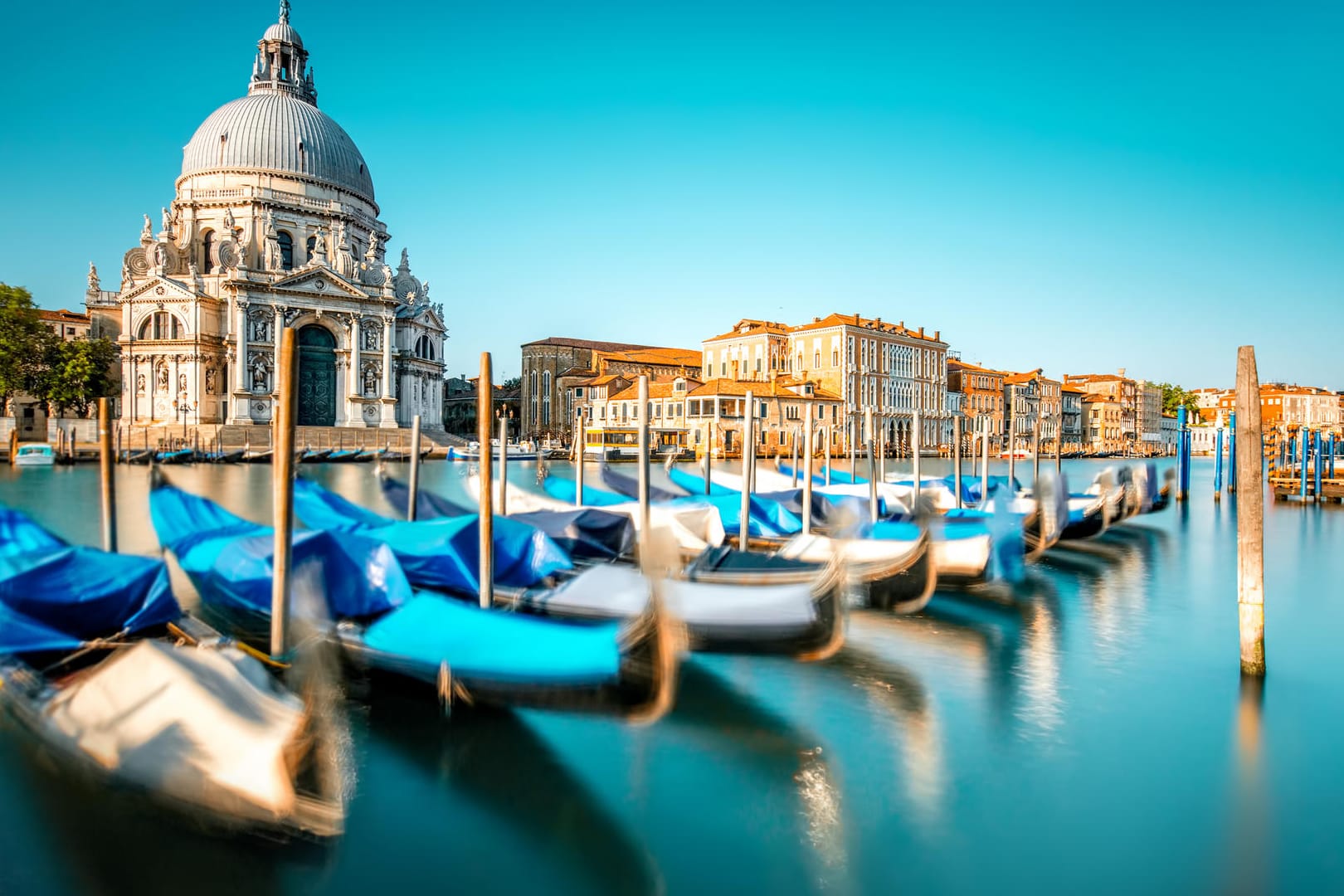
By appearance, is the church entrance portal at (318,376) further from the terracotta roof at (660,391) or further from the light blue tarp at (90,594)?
the light blue tarp at (90,594)

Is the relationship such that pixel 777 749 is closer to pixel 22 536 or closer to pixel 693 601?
pixel 693 601

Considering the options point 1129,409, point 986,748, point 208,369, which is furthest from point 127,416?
point 1129,409

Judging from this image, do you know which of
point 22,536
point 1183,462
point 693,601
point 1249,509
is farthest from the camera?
point 1183,462

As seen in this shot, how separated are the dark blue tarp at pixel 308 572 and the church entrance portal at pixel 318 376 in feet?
79.8

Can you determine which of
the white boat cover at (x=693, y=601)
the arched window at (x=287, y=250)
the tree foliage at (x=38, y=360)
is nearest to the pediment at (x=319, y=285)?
the arched window at (x=287, y=250)

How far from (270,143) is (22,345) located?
11542mm

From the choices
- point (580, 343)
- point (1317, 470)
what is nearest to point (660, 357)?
point (580, 343)

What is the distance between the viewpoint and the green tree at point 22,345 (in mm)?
23594

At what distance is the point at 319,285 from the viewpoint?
28.9m

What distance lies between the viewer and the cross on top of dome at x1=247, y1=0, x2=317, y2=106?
34.6 meters

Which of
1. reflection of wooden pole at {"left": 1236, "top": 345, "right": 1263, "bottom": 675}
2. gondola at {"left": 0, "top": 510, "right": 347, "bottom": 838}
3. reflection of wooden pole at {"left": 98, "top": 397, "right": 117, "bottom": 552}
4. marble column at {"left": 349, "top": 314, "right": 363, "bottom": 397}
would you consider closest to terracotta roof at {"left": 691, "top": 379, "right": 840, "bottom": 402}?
marble column at {"left": 349, "top": 314, "right": 363, "bottom": 397}

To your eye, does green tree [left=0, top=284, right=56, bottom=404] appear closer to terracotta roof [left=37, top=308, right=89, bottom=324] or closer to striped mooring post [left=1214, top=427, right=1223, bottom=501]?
terracotta roof [left=37, top=308, right=89, bottom=324]

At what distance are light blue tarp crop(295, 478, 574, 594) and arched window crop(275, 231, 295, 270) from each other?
92.2 ft

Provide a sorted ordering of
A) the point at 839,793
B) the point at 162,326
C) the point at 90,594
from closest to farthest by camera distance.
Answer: the point at 839,793
the point at 90,594
the point at 162,326
